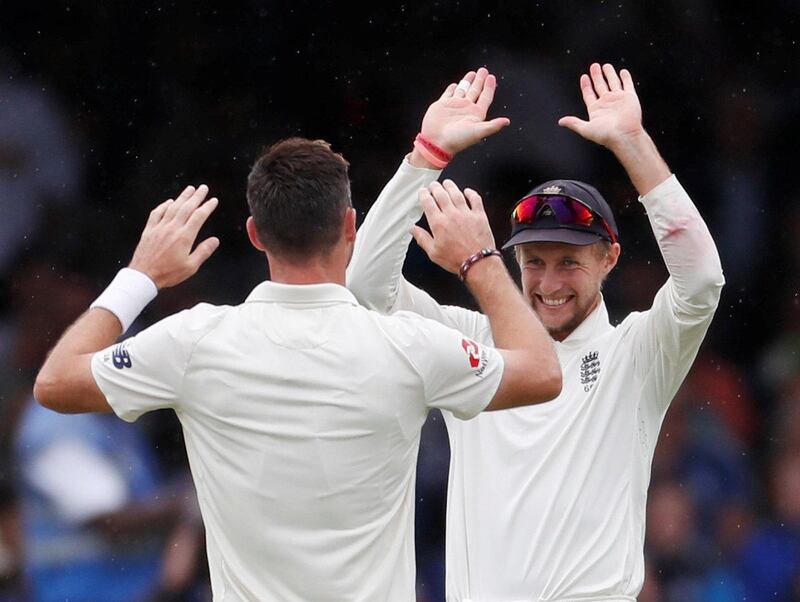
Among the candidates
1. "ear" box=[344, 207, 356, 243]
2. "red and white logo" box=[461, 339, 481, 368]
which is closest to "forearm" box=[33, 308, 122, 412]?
"ear" box=[344, 207, 356, 243]

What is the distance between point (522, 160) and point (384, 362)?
148 inches

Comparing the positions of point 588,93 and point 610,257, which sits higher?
point 588,93

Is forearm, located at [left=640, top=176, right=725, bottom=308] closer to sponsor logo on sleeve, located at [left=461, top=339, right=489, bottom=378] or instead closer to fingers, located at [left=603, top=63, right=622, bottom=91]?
fingers, located at [left=603, top=63, right=622, bottom=91]

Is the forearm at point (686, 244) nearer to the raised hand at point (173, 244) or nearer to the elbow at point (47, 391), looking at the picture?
the raised hand at point (173, 244)

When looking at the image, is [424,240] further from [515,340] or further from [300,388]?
[300,388]

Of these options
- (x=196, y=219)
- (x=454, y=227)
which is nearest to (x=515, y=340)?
(x=454, y=227)

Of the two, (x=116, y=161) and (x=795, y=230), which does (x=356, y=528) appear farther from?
(x=795, y=230)

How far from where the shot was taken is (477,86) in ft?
10.5

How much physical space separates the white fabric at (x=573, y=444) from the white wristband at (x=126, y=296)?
2.36ft

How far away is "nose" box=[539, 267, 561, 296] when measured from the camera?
3.48m

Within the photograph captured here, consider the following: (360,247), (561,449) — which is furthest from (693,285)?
(360,247)

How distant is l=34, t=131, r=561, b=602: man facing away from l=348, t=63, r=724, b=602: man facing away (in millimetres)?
592

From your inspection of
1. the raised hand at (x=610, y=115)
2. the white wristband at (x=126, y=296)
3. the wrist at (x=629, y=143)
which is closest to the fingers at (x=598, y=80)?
the raised hand at (x=610, y=115)

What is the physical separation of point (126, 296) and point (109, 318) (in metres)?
0.05
